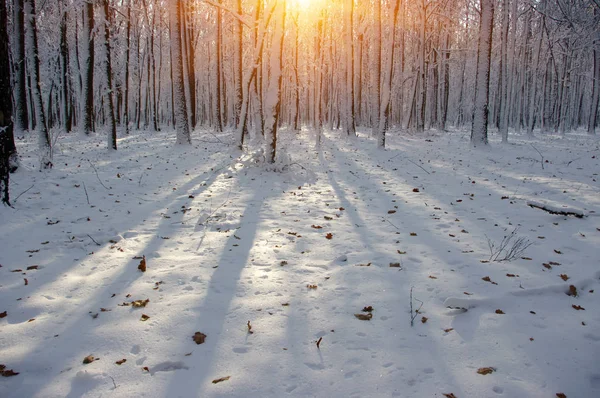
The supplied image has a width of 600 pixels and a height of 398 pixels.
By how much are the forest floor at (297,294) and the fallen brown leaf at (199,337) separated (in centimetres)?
1

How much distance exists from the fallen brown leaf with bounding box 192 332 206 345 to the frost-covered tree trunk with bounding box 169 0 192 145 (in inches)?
457

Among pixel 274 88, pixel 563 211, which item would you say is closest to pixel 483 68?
pixel 274 88

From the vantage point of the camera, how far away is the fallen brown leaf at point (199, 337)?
259cm

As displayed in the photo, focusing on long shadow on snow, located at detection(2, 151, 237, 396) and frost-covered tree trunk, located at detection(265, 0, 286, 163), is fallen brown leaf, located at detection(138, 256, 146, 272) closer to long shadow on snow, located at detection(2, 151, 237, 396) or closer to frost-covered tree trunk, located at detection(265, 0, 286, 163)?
long shadow on snow, located at detection(2, 151, 237, 396)

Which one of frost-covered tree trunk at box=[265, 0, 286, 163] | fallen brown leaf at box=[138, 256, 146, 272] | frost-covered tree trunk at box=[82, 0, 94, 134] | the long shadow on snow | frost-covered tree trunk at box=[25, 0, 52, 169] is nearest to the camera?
the long shadow on snow

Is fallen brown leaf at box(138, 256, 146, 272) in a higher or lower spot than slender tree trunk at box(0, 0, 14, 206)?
lower

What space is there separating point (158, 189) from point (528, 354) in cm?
700

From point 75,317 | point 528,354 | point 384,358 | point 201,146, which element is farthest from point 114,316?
point 201,146

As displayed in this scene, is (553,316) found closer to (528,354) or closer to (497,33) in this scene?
(528,354)

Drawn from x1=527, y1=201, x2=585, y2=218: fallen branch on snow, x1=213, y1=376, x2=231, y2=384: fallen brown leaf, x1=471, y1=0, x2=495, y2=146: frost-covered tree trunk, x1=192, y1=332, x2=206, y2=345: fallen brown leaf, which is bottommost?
x1=213, y1=376, x2=231, y2=384: fallen brown leaf

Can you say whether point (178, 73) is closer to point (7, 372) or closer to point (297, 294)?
point (297, 294)

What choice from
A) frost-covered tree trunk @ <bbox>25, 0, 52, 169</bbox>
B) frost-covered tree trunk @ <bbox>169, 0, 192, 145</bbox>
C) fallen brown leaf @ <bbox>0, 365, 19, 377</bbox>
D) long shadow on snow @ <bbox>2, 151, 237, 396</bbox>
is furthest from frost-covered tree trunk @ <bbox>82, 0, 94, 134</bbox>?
fallen brown leaf @ <bbox>0, 365, 19, 377</bbox>

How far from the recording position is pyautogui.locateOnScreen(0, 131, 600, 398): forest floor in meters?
2.23

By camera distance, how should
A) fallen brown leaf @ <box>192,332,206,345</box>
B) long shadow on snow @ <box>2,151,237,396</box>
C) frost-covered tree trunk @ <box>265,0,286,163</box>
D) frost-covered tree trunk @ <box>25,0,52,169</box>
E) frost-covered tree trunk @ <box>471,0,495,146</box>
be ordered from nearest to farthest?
long shadow on snow @ <box>2,151,237,396</box>
fallen brown leaf @ <box>192,332,206,345</box>
frost-covered tree trunk @ <box>25,0,52,169</box>
frost-covered tree trunk @ <box>265,0,286,163</box>
frost-covered tree trunk @ <box>471,0,495,146</box>
